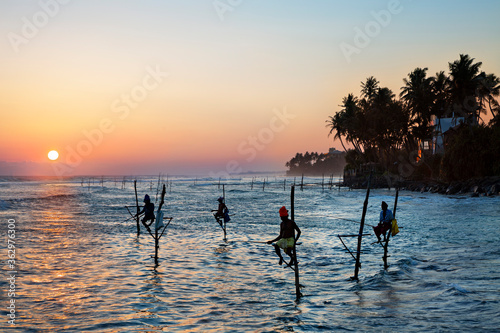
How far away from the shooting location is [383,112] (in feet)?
236

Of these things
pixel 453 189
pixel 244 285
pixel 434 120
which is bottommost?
pixel 244 285

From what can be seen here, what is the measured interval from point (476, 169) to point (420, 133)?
22.1 m

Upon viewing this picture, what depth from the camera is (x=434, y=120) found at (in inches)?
2867

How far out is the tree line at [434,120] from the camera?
48.5m

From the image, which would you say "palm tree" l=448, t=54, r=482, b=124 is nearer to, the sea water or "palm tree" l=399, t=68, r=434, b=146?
"palm tree" l=399, t=68, r=434, b=146

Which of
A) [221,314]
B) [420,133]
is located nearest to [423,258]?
[221,314]

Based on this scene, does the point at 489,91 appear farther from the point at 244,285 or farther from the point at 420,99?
the point at 244,285

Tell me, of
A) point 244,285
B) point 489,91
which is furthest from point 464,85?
point 244,285

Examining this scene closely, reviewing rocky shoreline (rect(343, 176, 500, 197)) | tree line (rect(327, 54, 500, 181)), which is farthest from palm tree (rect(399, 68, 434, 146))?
rocky shoreline (rect(343, 176, 500, 197))

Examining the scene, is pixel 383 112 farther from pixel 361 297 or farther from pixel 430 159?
pixel 361 297

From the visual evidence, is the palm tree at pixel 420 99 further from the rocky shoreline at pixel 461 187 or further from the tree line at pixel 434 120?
the rocky shoreline at pixel 461 187

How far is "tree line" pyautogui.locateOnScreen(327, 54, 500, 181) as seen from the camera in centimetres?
4850

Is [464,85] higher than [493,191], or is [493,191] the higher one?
[464,85]

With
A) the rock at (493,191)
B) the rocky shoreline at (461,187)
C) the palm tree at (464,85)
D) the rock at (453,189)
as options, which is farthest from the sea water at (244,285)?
the palm tree at (464,85)
